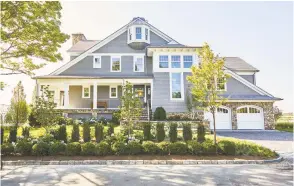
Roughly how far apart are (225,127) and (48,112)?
1519 cm

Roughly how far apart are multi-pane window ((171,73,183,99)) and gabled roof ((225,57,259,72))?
7.40 m

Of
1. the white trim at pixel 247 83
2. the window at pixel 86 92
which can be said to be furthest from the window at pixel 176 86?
the window at pixel 86 92

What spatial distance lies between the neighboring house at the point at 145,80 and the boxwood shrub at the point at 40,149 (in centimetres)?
1006

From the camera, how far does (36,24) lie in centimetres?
970

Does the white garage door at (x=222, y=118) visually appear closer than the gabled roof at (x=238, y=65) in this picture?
Yes

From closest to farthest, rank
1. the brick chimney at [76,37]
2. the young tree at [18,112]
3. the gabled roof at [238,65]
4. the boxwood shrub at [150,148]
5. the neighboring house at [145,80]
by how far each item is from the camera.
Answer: the boxwood shrub at [150,148] < the young tree at [18,112] < the neighboring house at [145,80] < the gabled roof at [238,65] < the brick chimney at [76,37]

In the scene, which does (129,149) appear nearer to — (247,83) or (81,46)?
(247,83)

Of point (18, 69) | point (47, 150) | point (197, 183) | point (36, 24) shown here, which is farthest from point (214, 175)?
point (18, 69)

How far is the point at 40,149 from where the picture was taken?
976 cm

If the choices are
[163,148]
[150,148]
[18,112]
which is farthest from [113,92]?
[163,148]

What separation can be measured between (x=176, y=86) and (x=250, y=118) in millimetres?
7361

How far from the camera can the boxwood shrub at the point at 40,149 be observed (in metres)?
9.73

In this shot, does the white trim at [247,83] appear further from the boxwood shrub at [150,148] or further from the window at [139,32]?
the boxwood shrub at [150,148]

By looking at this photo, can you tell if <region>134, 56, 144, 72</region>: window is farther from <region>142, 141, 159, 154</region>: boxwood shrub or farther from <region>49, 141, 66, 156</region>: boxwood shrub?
<region>49, 141, 66, 156</region>: boxwood shrub
